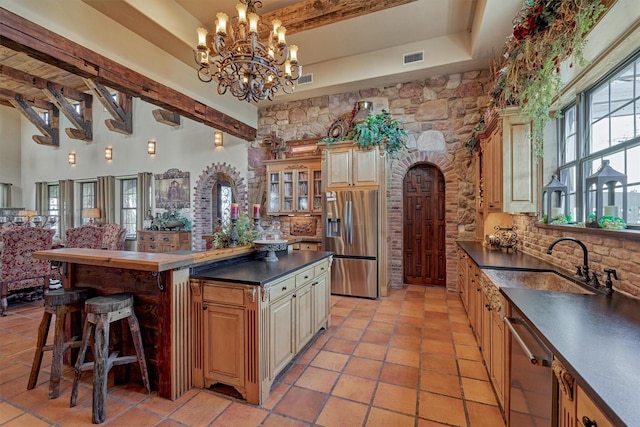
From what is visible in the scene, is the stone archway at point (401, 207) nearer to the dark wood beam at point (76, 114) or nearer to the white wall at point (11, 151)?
the dark wood beam at point (76, 114)

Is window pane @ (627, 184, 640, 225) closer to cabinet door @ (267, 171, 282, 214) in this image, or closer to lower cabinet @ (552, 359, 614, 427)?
lower cabinet @ (552, 359, 614, 427)

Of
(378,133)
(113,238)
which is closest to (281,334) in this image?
(378,133)

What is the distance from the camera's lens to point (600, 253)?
6.05 feet

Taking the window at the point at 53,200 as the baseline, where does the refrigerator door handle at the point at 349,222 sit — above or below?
below

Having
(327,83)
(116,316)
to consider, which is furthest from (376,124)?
(116,316)

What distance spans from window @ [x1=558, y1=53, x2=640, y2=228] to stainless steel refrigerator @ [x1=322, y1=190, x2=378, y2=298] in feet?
7.54

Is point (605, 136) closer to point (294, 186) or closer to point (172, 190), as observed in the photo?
point (294, 186)

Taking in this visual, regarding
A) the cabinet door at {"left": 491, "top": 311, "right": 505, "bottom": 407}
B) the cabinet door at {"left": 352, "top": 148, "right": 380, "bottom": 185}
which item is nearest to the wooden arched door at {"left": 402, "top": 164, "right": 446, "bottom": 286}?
the cabinet door at {"left": 352, "top": 148, "right": 380, "bottom": 185}

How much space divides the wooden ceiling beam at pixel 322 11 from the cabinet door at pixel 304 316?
345 centimetres

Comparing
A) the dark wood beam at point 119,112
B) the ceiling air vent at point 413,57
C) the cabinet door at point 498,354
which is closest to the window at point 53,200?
the dark wood beam at point 119,112

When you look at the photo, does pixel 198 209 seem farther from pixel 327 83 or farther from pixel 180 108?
pixel 327 83

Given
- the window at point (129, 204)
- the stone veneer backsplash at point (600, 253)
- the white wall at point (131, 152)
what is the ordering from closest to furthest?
the stone veneer backsplash at point (600, 253) < the white wall at point (131, 152) < the window at point (129, 204)

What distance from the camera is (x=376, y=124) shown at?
14.4 feet

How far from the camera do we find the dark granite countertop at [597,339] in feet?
2.39
